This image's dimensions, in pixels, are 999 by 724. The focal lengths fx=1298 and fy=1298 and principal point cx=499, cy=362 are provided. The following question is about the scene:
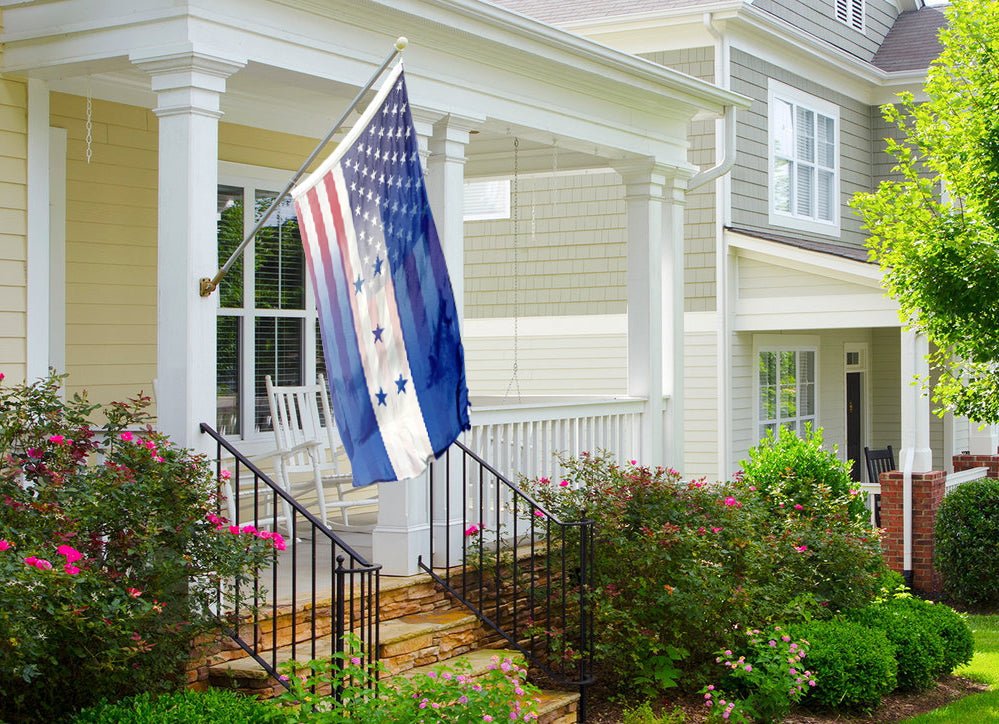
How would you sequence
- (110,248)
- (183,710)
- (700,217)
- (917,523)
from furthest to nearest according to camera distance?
(700,217)
(917,523)
(110,248)
(183,710)

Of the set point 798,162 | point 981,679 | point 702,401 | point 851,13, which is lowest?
point 981,679

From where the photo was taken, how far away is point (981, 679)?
30.2ft

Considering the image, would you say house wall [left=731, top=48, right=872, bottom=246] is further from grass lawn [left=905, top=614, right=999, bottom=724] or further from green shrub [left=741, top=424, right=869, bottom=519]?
grass lawn [left=905, top=614, right=999, bottom=724]

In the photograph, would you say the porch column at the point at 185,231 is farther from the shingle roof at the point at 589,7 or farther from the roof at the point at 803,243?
the shingle roof at the point at 589,7

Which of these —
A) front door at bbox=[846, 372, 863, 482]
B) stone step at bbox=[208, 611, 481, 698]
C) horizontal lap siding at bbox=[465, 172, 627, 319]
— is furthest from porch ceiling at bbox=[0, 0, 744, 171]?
front door at bbox=[846, 372, 863, 482]

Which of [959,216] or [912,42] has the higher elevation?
[912,42]

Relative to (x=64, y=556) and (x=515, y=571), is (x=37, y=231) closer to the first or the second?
(x=64, y=556)

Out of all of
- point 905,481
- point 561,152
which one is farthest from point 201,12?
point 905,481

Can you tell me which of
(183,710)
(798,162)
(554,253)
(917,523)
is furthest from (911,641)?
(798,162)

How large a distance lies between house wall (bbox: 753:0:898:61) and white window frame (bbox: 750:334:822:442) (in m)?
3.84

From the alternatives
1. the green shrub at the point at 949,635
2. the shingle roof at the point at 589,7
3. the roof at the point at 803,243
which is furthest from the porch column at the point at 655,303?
the shingle roof at the point at 589,7

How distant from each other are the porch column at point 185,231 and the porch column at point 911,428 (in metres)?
8.30

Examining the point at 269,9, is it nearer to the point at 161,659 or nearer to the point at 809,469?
the point at 161,659

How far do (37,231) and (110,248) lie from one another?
1.44 metres
